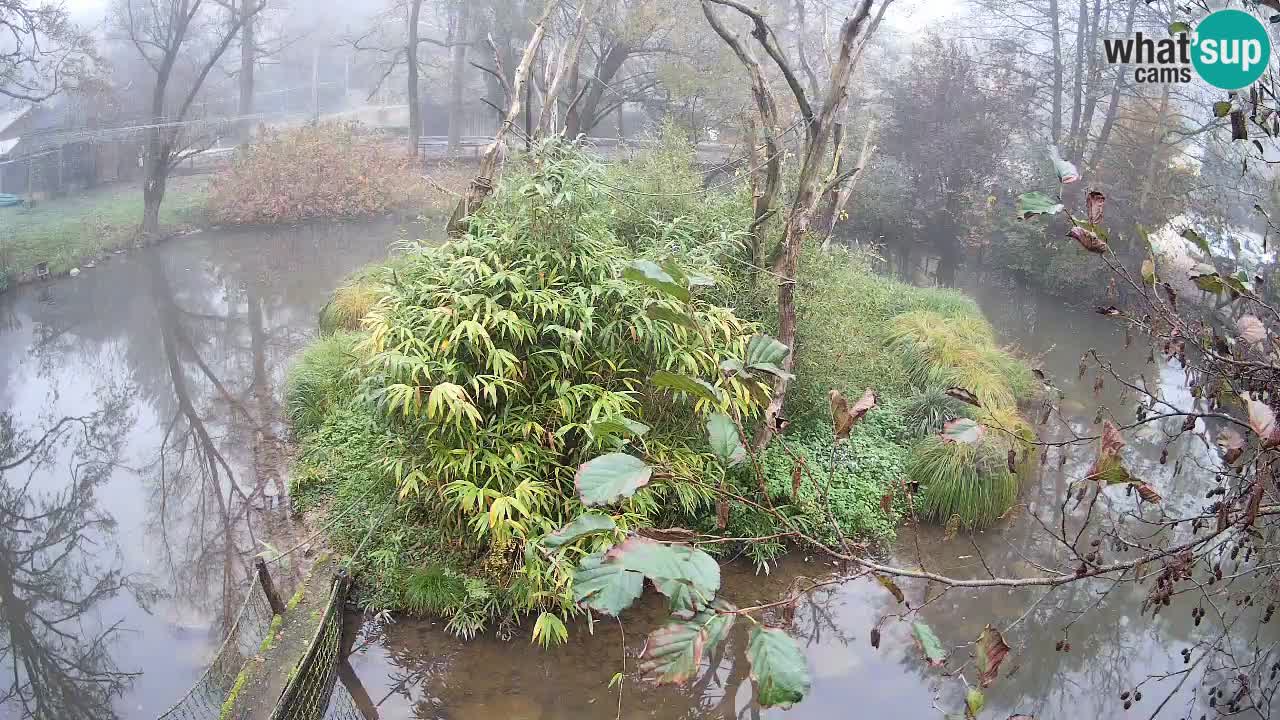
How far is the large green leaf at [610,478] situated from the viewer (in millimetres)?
953

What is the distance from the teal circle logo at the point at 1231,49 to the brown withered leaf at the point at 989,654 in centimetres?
334

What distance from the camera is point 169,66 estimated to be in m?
12.6

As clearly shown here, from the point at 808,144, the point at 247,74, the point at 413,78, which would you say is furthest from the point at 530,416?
the point at 247,74

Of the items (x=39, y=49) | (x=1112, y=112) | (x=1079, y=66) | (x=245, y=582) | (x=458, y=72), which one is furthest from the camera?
(x=458, y=72)

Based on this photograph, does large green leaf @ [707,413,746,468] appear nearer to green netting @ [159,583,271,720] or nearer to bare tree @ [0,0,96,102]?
green netting @ [159,583,271,720]

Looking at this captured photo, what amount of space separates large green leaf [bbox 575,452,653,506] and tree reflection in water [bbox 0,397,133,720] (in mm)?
3946

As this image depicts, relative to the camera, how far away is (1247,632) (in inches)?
175

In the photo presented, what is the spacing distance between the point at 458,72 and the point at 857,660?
1508 centimetres

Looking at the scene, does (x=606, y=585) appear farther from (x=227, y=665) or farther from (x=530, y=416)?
(x=227, y=665)

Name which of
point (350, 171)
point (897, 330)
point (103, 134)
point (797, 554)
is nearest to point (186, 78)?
point (103, 134)

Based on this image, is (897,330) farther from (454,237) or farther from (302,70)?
(302,70)

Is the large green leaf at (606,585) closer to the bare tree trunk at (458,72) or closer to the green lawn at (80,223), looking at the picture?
the green lawn at (80,223)

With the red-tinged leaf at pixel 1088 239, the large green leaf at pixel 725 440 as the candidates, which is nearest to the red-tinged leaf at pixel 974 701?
the large green leaf at pixel 725 440

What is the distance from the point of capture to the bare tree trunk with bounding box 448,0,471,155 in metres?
15.7
